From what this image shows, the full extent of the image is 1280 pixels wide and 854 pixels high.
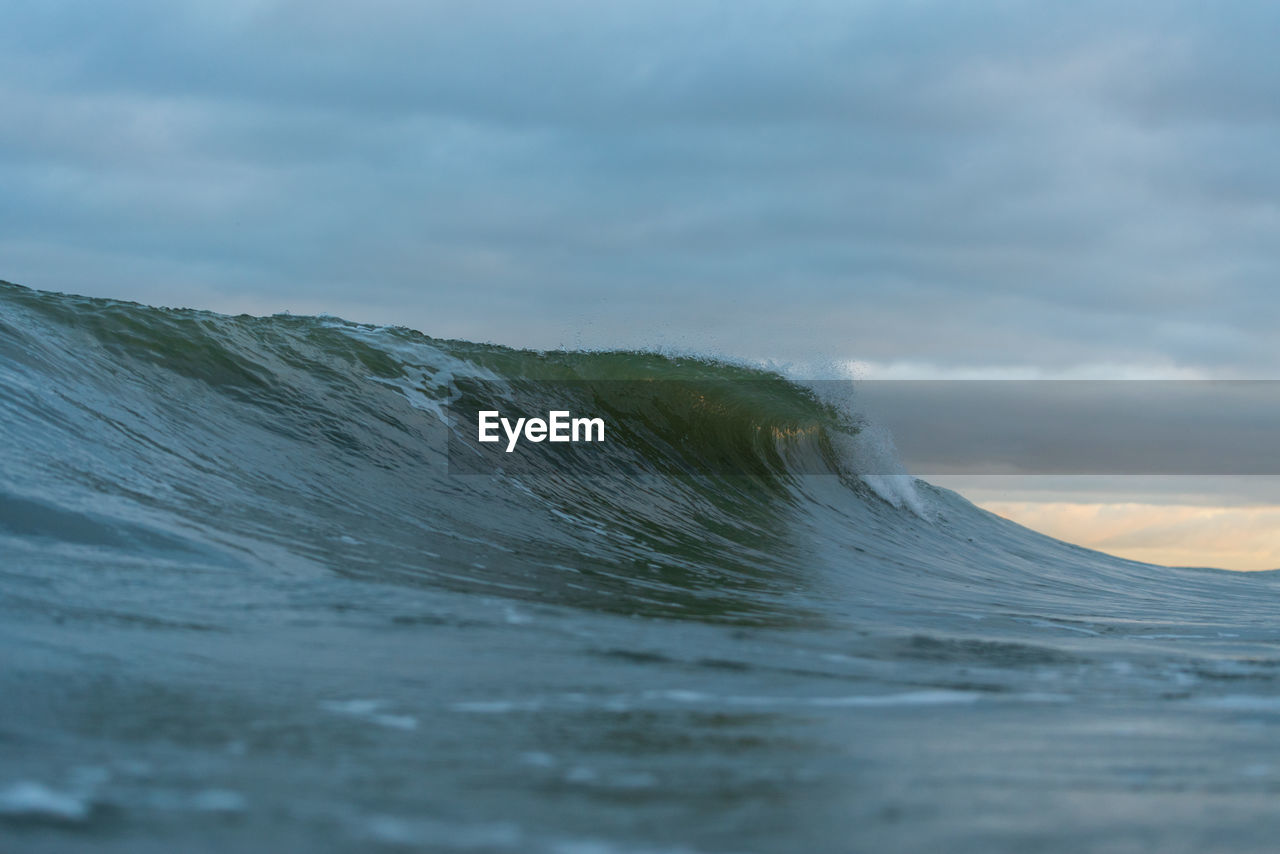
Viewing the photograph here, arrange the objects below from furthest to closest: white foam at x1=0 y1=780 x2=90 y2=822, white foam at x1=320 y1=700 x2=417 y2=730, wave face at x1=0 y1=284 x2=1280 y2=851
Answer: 1. white foam at x1=320 y1=700 x2=417 y2=730
2. wave face at x1=0 y1=284 x2=1280 y2=851
3. white foam at x1=0 y1=780 x2=90 y2=822

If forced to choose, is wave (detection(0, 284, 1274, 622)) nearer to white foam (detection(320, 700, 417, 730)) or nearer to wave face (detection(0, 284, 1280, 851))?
wave face (detection(0, 284, 1280, 851))

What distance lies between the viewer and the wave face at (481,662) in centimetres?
222

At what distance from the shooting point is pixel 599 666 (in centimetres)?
381

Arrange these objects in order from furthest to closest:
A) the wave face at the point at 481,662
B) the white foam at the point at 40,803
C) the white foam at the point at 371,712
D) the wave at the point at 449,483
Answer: the wave at the point at 449,483, the white foam at the point at 371,712, the wave face at the point at 481,662, the white foam at the point at 40,803

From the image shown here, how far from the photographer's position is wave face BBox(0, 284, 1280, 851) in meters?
2.22

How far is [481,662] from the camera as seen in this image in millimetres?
3771

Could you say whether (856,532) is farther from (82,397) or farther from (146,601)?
(146,601)

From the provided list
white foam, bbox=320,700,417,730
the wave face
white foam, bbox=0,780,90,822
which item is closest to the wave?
the wave face

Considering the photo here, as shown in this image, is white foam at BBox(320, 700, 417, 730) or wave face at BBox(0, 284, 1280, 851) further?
white foam at BBox(320, 700, 417, 730)

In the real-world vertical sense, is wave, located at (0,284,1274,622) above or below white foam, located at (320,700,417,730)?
above

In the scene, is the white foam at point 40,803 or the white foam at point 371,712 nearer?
the white foam at point 40,803

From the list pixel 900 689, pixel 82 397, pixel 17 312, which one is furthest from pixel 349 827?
pixel 17 312

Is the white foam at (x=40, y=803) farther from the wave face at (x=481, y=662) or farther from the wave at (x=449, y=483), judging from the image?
the wave at (x=449, y=483)

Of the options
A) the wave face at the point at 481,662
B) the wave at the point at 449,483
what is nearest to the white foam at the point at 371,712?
the wave face at the point at 481,662
